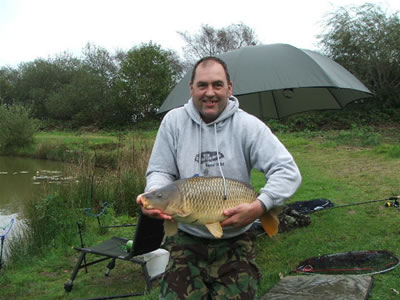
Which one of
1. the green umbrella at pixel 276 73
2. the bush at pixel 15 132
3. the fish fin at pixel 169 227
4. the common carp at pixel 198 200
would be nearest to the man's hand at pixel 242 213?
the common carp at pixel 198 200

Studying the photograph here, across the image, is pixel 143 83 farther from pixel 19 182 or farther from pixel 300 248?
pixel 300 248

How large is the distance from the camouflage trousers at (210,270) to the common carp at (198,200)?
258 mm

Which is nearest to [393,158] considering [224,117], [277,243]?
[277,243]

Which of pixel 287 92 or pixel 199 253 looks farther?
pixel 287 92

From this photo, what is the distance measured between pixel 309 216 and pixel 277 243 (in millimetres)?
914

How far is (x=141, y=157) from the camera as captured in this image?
829 centimetres

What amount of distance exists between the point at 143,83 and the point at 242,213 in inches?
1098

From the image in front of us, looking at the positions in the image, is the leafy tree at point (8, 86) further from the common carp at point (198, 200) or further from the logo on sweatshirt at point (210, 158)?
the common carp at point (198, 200)

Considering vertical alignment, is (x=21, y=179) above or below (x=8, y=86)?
below

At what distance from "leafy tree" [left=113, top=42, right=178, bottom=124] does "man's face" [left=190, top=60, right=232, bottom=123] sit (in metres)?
26.9

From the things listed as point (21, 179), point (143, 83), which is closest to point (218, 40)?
point (143, 83)

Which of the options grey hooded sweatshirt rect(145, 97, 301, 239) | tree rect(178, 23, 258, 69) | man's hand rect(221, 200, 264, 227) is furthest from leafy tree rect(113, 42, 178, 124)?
man's hand rect(221, 200, 264, 227)

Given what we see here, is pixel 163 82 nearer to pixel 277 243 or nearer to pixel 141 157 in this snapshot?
pixel 141 157

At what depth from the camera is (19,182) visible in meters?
13.3
